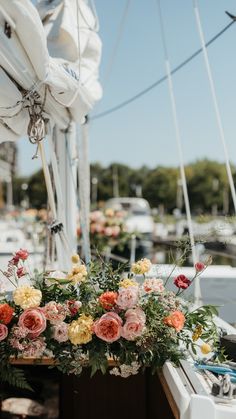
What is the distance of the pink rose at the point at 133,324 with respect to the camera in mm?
2416

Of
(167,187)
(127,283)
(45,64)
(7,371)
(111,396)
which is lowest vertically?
(111,396)

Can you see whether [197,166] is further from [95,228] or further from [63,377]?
[63,377]

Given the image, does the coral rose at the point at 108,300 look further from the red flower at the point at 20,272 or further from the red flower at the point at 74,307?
the red flower at the point at 20,272

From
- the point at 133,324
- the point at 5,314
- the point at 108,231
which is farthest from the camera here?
the point at 108,231

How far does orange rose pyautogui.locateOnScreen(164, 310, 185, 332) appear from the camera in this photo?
247 centimetres

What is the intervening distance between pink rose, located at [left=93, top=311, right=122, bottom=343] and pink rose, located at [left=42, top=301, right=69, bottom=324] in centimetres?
19

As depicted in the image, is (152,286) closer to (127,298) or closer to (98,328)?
(127,298)

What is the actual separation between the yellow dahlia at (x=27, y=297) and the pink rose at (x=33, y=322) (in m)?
0.04

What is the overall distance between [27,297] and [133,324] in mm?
512

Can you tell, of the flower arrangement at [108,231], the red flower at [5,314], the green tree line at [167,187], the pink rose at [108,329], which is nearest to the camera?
the pink rose at [108,329]

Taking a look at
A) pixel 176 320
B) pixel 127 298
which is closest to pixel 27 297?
pixel 127 298

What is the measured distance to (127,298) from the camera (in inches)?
97.0

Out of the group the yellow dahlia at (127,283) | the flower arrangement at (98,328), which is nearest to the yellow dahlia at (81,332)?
the flower arrangement at (98,328)

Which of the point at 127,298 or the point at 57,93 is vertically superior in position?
the point at 57,93
